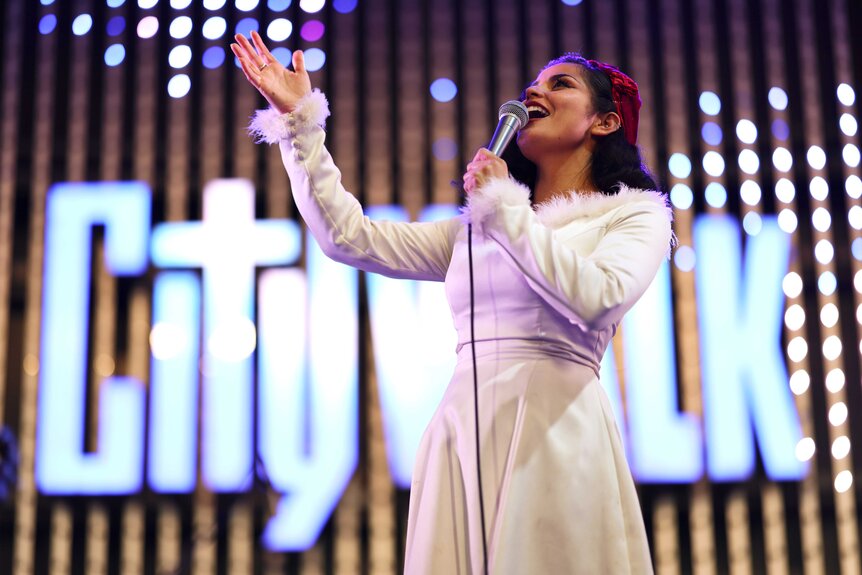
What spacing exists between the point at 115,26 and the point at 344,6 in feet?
2.60

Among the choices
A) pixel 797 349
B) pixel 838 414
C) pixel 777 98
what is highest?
pixel 777 98

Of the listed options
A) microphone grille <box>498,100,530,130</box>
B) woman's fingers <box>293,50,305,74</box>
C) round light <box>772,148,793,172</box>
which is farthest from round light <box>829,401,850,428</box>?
woman's fingers <box>293,50,305,74</box>

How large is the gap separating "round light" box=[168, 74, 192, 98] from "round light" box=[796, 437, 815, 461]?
2.32 meters

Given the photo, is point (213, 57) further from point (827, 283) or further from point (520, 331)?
point (520, 331)

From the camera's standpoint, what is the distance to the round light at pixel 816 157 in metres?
3.34

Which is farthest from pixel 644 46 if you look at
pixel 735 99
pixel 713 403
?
pixel 713 403

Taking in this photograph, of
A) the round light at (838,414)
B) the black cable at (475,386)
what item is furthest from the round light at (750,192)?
the black cable at (475,386)

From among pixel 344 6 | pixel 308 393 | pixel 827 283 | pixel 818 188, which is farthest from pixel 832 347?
pixel 344 6

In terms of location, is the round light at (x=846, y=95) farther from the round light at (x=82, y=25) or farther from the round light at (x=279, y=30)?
the round light at (x=82, y=25)

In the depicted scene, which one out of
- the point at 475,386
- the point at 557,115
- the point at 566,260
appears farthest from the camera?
the point at 557,115

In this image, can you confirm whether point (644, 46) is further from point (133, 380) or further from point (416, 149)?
point (133, 380)

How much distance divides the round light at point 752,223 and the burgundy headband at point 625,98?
1637 mm

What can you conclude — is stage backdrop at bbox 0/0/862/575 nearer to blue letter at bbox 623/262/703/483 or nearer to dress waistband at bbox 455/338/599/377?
blue letter at bbox 623/262/703/483

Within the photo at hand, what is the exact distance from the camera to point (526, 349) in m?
1.40
